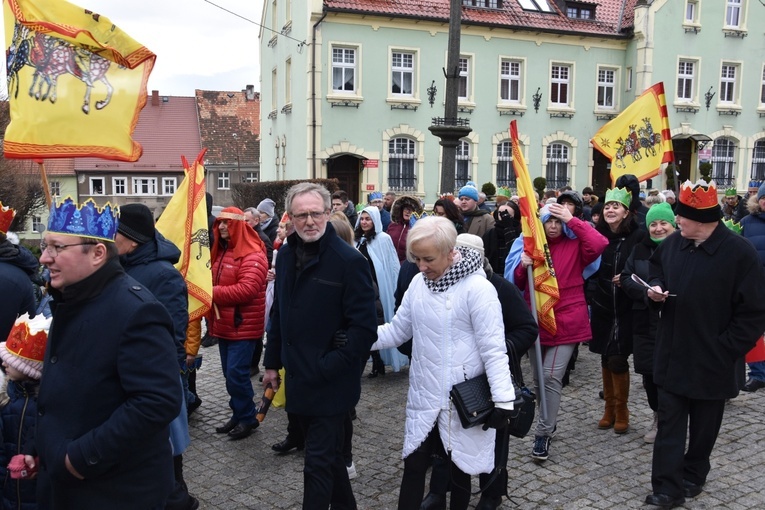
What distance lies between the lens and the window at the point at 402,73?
86.9 ft

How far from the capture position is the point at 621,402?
589 centimetres

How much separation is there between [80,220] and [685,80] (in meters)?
30.2

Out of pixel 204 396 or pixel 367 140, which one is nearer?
pixel 204 396

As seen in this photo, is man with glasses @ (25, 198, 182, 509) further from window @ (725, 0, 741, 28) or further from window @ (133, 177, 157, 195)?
window @ (133, 177, 157, 195)

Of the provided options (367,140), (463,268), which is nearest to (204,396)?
(463,268)

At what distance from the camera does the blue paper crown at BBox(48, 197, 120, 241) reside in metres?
2.71

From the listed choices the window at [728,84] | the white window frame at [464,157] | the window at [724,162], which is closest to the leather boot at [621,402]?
the white window frame at [464,157]

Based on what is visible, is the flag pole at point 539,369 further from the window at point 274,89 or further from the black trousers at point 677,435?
the window at point 274,89

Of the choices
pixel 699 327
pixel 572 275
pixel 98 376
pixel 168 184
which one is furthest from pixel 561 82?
pixel 168 184

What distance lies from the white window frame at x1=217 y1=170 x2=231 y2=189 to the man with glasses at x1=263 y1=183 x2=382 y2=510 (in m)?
46.1

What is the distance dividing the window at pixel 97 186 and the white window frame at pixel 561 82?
33.5m

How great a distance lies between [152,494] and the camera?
2.81 meters

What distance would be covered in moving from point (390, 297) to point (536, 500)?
3.52 meters

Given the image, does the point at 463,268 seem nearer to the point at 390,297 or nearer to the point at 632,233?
the point at 632,233
